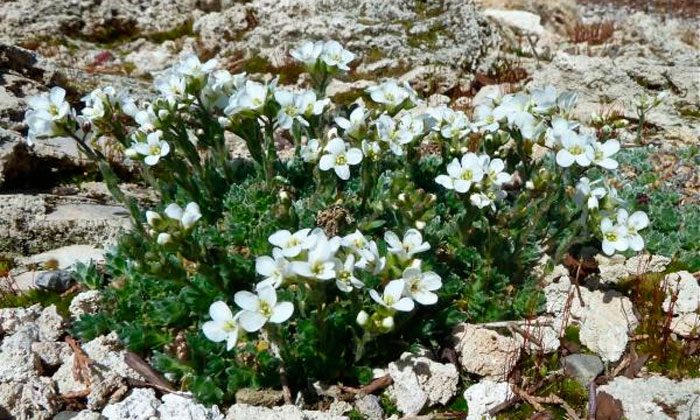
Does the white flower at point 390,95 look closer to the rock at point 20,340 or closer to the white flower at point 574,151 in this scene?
the white flower at point 574,151

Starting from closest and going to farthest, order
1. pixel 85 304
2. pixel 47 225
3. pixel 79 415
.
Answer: pixel 79 415
pixel 85 304
pixel 47 225

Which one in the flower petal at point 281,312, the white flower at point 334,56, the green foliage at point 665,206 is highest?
the white flower at point 334,56

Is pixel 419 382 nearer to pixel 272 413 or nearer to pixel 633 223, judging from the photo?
pixel 272 413

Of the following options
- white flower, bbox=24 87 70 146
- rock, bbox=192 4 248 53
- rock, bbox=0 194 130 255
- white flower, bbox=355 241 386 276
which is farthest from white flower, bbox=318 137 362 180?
rock, bbox=192 4 248 53

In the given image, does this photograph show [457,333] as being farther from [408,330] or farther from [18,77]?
[18,77]

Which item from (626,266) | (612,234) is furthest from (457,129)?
(626,266)

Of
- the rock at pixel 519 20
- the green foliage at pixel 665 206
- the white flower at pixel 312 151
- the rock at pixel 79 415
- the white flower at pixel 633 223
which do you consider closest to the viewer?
the rock at pixel 79 415

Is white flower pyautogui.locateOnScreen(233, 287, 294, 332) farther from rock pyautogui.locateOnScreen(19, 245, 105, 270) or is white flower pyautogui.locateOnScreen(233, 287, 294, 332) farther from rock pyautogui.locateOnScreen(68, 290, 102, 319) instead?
rock pyautogui.locateOnScreen(19, 245, 105, 270)

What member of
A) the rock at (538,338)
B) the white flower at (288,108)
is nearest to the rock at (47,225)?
the white flower at (288,108)
